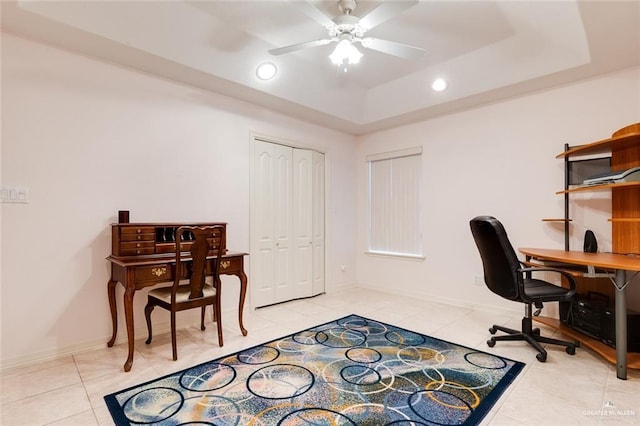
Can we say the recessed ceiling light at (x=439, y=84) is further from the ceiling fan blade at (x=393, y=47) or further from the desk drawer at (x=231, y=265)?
the desk drawer at (x=231, y=265)

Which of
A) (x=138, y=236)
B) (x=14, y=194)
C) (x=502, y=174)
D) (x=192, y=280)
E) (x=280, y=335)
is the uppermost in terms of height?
(x=502, y=174)

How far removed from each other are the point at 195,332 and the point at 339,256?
8.06 ft

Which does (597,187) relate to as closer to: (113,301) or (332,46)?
(332,46)

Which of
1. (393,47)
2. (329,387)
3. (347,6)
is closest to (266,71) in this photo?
(347,6)

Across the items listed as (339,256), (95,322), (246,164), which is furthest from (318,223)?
(95,322)

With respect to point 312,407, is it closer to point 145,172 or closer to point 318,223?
point 145,172

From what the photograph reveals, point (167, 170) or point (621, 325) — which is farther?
point (167, 170)

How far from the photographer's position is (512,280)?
101 inches

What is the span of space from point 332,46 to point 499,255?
2622mm

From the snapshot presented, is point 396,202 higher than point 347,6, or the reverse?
point 347,6

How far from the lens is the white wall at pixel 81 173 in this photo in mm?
2465

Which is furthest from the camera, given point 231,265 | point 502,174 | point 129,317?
point 502,174

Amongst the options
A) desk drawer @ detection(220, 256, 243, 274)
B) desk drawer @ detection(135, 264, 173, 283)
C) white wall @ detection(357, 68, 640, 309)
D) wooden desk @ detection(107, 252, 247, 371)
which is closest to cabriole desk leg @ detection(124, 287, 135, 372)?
wooden desk @ detection(107, 252, 247, 371)

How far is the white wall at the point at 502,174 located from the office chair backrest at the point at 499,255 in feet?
4.01
